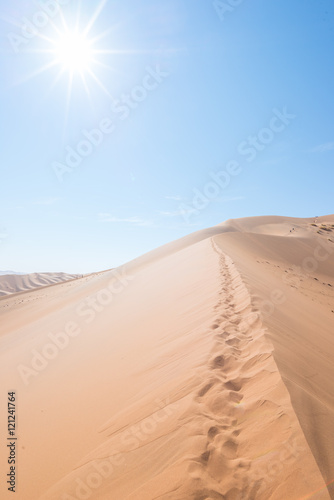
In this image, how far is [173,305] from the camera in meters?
5.85

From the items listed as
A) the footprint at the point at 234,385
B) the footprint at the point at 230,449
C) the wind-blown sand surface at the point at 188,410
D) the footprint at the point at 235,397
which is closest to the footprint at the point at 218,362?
the wind-blown sand surface at the point at 188,410

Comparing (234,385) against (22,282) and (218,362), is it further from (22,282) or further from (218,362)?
(22,282)

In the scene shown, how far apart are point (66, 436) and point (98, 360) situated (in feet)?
5.42

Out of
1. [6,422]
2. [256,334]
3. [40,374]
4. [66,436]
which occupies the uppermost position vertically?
[40,374]

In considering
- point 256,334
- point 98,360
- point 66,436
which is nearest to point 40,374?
point 98,360

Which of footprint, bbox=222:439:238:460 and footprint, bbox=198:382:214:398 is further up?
footprint, bbox=198:382:214:398

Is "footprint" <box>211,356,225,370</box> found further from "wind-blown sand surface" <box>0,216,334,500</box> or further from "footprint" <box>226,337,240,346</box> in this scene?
"footprint" <box>226,337,240,346</box>

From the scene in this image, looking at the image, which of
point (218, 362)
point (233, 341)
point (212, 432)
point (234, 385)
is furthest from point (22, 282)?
point (212, 432)

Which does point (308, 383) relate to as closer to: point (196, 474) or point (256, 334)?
point (256, 334)

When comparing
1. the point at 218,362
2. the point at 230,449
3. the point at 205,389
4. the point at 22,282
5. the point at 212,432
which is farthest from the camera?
the point at 22,282

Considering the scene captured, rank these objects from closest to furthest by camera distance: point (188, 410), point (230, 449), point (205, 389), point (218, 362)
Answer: point (230, 449)
point (188, 410)
point (205, 389)
point (218, 362)

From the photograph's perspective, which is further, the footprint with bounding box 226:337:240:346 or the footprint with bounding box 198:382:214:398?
the footprint with bounding box 226:337:240:346

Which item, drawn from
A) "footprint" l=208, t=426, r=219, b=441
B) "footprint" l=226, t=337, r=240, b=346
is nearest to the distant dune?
"footprint" l=226, t=337, r=240, b=346

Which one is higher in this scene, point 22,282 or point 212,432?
point 22,282
